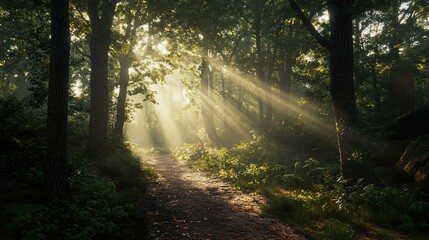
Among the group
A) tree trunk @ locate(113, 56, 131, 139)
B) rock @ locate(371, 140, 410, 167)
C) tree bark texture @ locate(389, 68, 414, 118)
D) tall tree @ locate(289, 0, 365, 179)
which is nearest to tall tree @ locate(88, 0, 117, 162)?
tree trunk @ locate(113, 56, 131, 139)

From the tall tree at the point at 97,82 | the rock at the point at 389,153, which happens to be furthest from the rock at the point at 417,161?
the tall tree at the point at 97,82

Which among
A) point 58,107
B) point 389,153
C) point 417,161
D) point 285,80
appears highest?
point 285,80

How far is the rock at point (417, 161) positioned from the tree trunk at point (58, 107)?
8582 mm

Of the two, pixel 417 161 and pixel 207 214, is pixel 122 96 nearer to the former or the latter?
pixel 207 214

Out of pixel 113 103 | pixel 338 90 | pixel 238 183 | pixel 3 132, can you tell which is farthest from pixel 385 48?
pixel 3 132

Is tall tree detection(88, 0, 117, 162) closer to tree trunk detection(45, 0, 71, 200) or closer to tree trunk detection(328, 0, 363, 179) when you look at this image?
tree trunk detection(45, 0, 71, 200)

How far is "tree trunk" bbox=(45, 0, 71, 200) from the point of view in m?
6.60

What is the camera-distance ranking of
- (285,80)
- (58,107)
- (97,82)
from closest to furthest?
1. (58,107)
2. (97,82)
3. (285,80)

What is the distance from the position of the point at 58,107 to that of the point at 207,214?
13.9 feet

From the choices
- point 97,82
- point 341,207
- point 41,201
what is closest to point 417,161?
point 341,207

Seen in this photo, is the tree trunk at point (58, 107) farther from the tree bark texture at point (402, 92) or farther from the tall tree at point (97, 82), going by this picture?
the tree bark texture at point (402, 92)

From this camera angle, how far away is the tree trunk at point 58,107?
260 inches

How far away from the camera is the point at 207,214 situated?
7.70 m

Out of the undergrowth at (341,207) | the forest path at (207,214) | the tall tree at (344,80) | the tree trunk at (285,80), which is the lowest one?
the forest path at (207,214)
